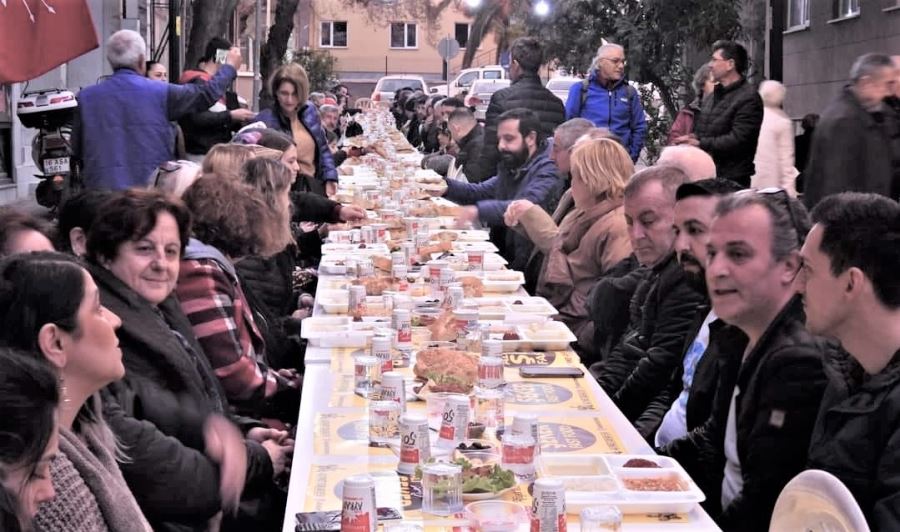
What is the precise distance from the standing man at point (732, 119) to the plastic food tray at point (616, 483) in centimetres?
663

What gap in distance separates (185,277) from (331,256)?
2.85 metres

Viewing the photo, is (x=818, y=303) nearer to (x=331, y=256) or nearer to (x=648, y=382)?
(x=648, y=382)

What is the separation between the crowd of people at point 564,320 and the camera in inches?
106

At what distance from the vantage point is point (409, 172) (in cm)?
1266

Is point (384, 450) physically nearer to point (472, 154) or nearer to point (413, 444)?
point (413, 444)

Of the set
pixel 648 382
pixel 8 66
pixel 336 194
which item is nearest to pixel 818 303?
pixel 648 382

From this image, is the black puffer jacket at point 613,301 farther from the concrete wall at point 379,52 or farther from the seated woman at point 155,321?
the concrete wall at point 379,52

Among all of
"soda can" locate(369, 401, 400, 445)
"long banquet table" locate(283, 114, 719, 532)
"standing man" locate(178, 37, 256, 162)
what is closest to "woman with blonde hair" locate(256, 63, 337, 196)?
"standing man" locate(178, 37, 256, 162)

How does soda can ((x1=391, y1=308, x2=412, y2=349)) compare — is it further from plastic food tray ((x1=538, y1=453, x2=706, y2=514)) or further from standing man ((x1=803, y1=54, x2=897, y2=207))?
standing man ((x1=803, y1=54, x2=897, y2=207))

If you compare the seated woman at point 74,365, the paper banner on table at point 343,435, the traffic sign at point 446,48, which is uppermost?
the traffic sign at point 446,48

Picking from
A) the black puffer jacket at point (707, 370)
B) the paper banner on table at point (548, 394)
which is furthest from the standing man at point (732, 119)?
the paper banner on table at point (548, 394)

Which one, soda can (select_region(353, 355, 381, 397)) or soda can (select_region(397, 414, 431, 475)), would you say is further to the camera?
soda can (select_region(353, 355, 381, 397))

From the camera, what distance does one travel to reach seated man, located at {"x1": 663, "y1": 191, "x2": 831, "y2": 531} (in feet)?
11.0

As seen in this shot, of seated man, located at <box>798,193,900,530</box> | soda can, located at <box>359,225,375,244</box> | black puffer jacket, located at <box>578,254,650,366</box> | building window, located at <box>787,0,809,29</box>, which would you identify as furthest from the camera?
building window, located at <box>787,0,809,29</box>
